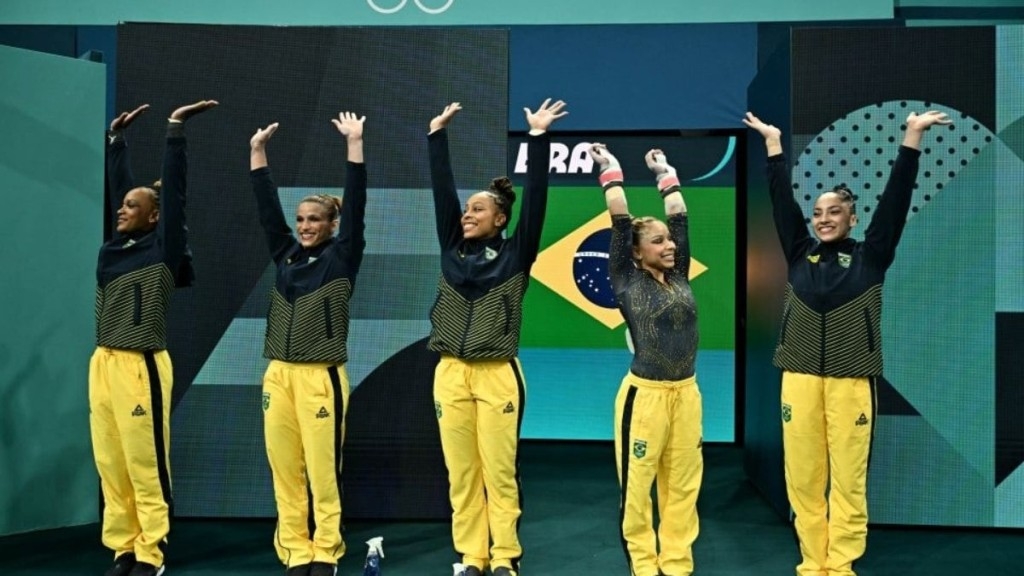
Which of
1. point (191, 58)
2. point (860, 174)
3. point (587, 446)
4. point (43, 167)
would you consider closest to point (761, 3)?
point (860, 174)

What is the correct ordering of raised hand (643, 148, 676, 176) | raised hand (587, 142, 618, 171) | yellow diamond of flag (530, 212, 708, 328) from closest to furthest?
raised hand (587, 142, 618, 171) → raised hand (643, 148, 676, 176) → yellow diamond of flag (530, 212, 708, 328)

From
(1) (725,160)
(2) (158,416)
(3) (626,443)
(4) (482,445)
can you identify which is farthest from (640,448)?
(1) (725,160)

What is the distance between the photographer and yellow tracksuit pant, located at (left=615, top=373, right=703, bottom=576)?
3783 mm

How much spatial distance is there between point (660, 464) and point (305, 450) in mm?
1509

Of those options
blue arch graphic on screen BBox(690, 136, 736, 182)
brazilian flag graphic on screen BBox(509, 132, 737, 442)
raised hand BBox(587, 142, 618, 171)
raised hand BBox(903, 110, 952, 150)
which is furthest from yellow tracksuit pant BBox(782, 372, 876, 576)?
blue arch graphic on screen BBox(690, 136, 736, 182)

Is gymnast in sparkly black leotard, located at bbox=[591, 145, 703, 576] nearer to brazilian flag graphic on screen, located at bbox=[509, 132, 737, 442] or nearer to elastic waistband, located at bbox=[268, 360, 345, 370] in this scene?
elastic waistband, located at bbox=[268, 360, 345, 370]

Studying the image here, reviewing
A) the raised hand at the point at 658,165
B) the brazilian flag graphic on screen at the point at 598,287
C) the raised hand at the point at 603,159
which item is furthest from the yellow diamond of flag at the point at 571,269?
the raised hand at the point at 603,159

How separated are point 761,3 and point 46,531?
5.87 meters

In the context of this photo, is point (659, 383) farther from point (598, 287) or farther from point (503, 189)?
point (598, 287)

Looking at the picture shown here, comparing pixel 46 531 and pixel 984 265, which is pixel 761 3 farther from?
pixel 46 531

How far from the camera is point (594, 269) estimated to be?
751 centimetres

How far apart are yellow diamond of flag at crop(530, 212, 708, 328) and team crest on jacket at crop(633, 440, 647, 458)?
371cm

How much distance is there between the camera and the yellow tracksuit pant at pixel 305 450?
409 cm

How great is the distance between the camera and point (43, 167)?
200 inches
